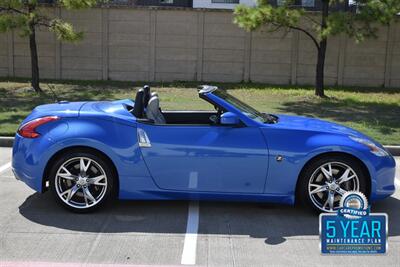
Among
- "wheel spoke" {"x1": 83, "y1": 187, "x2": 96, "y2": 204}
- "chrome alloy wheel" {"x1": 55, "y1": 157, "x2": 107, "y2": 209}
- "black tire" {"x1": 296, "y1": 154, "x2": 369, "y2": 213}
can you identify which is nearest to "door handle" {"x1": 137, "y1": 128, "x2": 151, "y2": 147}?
"chrome alloy wheel" {"x1": 55, "y1": 157, "x2": 107, "y2": 209}

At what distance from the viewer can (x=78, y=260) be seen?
4.34 m

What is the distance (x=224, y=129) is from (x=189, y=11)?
49.1 feet

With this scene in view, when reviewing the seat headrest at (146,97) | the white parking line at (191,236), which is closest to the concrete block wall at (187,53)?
the seat headrest at (146,97)

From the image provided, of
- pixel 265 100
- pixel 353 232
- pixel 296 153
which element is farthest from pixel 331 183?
pixel 265 100

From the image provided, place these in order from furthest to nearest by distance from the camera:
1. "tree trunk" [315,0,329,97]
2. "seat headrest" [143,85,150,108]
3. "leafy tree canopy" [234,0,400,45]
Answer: "tree trunk" [315,0,329,97], "leafy tree canopy" [234,0,400,45], "seat headrest" [143,85,150,108]

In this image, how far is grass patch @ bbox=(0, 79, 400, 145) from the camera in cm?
1179

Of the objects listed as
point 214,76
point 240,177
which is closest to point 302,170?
point 240,177

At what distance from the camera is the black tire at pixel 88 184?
5418 mm

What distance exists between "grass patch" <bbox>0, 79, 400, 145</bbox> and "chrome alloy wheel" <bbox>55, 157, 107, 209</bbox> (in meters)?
4.74

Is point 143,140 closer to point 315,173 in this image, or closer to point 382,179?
point 315,173

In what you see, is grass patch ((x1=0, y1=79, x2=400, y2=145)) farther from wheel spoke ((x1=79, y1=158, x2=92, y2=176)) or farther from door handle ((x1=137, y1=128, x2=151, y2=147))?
door handle ((x1=137, y1=128, x2=151, y2=147))

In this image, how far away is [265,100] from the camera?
15.9 m

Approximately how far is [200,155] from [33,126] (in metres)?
1.74

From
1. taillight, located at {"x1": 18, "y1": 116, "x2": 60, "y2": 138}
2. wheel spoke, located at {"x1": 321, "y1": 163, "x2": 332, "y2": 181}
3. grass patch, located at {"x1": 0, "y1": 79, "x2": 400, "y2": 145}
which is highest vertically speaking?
taillight, located at {"x1": 18, "y1": 116, "x2": 60, "y2": 138}
